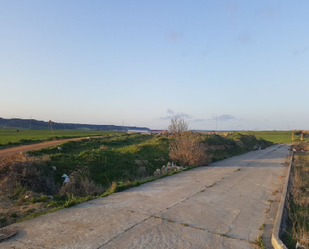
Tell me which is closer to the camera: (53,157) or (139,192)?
(139,192)

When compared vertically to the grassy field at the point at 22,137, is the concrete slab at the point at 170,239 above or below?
below

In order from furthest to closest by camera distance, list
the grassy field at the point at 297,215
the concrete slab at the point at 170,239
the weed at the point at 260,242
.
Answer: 1. the grassy field at the point at 297,215
2. the weed at the point at 260,242
3. the concrete slab at the point at 170,239

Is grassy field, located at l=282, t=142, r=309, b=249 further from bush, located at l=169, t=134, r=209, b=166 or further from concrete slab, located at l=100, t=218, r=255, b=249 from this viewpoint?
bush, located at l=169, t=134, r=209, b=166

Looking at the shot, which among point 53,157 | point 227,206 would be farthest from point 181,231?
point 53,157

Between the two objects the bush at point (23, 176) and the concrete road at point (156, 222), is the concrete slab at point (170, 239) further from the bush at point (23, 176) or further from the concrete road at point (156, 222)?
the bush at point (23, 176)

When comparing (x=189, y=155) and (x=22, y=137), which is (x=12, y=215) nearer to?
(x=189, y=155)

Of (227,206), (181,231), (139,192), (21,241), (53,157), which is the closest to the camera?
(21,241)

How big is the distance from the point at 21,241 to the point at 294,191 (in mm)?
9537

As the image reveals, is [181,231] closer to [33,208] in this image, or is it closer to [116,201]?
[116,201]

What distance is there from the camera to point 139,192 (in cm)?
901

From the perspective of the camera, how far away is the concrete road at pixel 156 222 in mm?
4855

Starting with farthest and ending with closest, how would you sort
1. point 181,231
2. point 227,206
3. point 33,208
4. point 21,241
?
point 227,206 → point 33,208 → point 181,231 → point 21,241

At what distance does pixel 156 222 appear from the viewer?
5875 millimetres

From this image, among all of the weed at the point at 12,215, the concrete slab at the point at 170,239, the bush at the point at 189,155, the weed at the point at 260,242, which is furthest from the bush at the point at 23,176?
the bush at the point at 189,155
